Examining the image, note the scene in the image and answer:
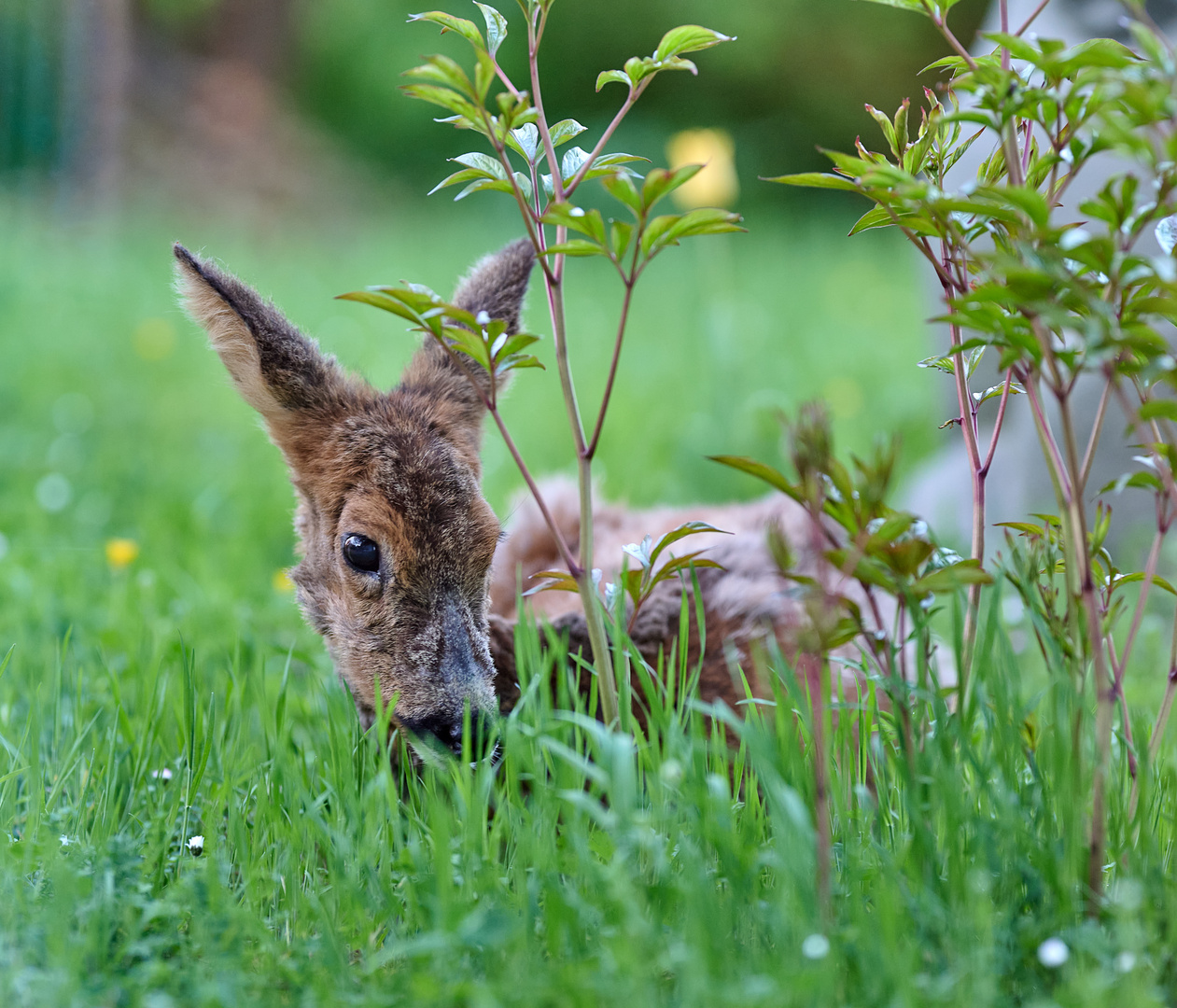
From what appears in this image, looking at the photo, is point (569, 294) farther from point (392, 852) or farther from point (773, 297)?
point (392, 852)

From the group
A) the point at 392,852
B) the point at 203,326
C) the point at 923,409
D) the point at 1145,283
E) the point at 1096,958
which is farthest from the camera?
the point at 923,409

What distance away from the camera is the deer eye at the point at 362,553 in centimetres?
254

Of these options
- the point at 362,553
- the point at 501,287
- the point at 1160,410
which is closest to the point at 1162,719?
the point at 1160,410

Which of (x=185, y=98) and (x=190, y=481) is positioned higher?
(x=185, y=98)

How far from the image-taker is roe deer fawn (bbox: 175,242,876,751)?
98.0 inches

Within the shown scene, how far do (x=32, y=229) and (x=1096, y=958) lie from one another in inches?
456

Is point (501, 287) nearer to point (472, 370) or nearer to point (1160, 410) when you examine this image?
point (472, 370)

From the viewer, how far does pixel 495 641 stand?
2873 mm

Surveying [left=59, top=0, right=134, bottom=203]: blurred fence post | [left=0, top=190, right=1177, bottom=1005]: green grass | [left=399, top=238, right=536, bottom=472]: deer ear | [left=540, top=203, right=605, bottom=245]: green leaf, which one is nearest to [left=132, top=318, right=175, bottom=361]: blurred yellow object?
[left=0, top=190, right=1177, bottom=1005]: green grass

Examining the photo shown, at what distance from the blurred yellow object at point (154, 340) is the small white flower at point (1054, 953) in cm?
686

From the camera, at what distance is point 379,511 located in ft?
8.22

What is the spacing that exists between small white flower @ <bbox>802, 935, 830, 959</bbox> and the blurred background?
3.28 ft

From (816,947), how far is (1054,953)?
0.35 metres

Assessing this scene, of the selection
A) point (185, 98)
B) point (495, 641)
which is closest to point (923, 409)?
point (495, 641)
